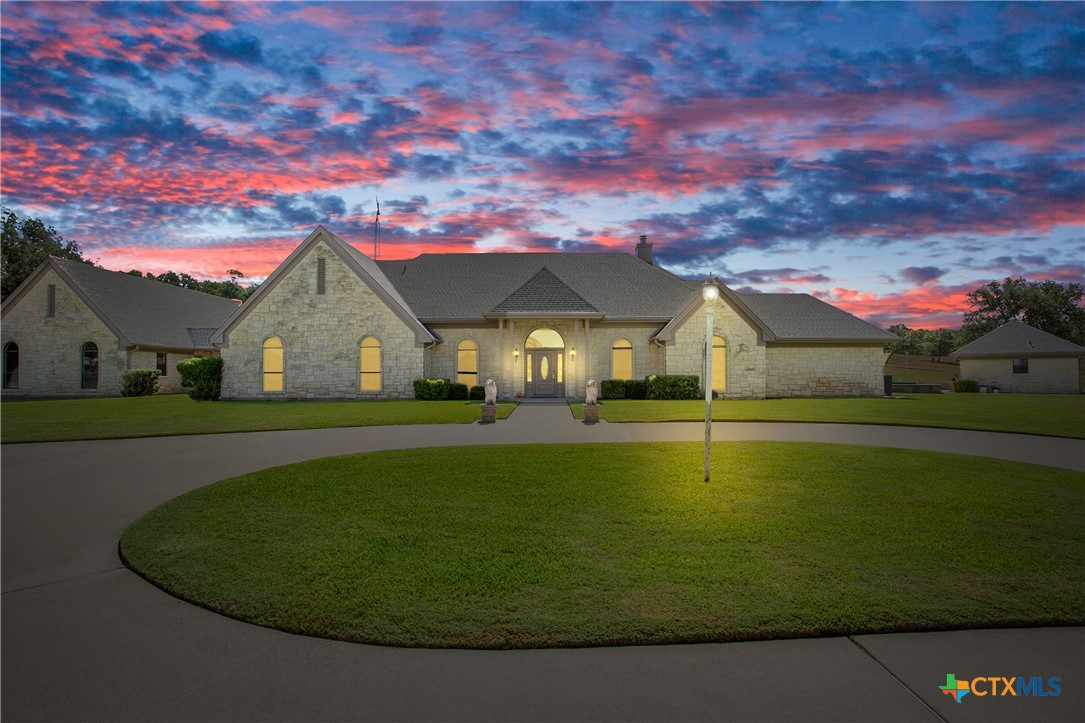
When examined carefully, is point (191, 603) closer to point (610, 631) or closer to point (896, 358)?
point (610, 631)

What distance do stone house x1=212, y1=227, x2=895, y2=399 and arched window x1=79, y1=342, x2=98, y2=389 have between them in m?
11.0

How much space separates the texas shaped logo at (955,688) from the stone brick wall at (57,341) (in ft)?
125

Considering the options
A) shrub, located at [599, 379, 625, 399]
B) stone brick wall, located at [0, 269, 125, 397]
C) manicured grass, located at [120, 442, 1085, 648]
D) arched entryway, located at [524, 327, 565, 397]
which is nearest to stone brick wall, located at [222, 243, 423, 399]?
arched entryway, located at [524, 327, 565, 397]

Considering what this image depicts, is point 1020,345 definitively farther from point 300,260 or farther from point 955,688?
point 955,688

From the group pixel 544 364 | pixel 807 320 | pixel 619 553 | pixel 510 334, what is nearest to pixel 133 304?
pixel 510 334

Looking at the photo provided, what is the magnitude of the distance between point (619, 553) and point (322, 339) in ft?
80.1

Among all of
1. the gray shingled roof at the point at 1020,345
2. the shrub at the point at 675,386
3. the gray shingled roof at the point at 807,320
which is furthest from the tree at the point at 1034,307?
the shrub at the point at 675,386

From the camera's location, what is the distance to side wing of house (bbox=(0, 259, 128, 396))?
3138 centimetres

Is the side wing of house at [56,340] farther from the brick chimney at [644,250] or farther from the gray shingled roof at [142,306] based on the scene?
the brick chimney at [644,250]

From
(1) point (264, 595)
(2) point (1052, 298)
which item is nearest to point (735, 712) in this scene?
(1) point (264, 595)

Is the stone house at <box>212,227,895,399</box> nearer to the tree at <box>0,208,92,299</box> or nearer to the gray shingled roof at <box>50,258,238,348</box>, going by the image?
the gray shingled roof at <box>50,258,238,348</box>

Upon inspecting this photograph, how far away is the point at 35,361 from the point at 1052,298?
96496mm

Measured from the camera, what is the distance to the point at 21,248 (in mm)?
44781

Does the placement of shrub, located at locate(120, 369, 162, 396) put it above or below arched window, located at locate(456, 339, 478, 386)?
below
